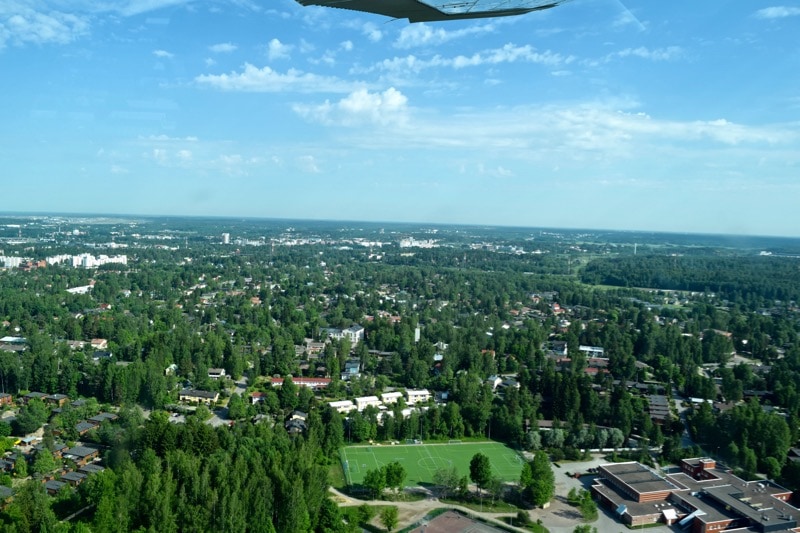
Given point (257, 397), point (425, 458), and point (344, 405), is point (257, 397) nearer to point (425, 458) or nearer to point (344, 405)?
point (344, 405)

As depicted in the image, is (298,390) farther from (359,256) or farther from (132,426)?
(359,256)

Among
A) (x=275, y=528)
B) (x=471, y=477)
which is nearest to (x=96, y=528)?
(x=275, y=528)

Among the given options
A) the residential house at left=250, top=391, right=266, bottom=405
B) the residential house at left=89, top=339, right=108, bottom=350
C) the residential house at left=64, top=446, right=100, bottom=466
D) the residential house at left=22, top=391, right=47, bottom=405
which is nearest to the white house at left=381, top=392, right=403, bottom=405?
the residential house at left=250, top=391, right=266, bottom=405

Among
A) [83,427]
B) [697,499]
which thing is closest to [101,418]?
[83,427]

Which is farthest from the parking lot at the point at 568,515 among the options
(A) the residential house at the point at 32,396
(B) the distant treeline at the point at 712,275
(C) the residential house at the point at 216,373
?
(B) the distant treeline at the point at 712,275

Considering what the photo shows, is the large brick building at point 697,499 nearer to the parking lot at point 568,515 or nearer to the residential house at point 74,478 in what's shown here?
the parking lot at point 568,515
